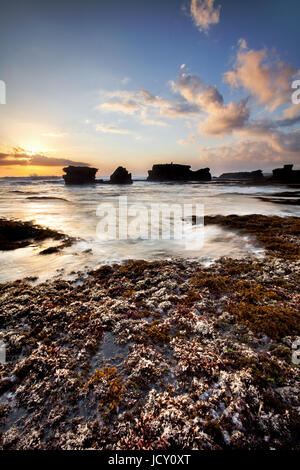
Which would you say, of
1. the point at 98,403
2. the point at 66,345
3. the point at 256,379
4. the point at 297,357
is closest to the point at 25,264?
the point at 66,345

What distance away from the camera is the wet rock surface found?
7.64 feet

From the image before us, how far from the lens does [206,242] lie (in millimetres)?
9359

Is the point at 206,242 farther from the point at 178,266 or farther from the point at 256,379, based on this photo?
the point at 256,379

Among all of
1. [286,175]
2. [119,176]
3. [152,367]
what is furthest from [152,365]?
[119,176]

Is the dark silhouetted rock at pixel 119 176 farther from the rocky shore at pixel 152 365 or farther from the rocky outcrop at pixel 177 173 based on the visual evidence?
the rocky shore at pixel 152 365

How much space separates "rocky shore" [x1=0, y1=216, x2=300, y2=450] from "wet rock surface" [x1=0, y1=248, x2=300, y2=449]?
0.05ft

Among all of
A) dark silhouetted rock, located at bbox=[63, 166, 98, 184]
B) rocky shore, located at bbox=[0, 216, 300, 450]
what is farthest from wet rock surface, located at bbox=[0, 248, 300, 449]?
dark silhouetted rock, located at bbox=[63, 166, 98, 184]

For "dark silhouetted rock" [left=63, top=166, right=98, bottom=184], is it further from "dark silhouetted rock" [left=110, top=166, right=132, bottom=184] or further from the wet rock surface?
the wet rock surface

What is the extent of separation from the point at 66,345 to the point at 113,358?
103 centimetres

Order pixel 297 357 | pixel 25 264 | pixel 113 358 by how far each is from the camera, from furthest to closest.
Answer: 1. pixel 25 264
2. pixel 113 358
3. pixel 297 357

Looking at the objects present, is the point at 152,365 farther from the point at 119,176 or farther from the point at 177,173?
the point at 177,173

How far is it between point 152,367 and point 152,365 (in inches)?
1.3

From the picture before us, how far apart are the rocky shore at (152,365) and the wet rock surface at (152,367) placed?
2cm

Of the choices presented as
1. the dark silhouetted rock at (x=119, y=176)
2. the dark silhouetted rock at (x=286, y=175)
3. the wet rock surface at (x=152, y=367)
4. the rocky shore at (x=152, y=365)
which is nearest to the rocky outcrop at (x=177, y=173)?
the dark silhouetted rock at (x=119, y=176)
